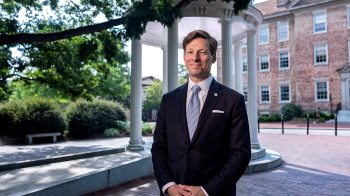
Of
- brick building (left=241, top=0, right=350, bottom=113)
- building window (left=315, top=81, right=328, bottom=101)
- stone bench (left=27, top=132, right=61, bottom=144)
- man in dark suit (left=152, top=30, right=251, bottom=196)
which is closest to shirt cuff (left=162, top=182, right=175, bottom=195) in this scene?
man in dark suit (left=152, top=30, right=251, bottom=196)

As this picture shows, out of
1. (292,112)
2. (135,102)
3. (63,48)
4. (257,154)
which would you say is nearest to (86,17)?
(63,48)

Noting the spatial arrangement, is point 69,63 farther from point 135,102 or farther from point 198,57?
point 198,57

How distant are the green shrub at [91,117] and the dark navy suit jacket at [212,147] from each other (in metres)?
16.6

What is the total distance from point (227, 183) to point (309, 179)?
636 cm

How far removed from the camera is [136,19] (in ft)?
25.0

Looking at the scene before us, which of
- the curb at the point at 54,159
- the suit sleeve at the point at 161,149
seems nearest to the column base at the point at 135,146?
the curb at the point at 54,159

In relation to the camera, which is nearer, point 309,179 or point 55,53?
point 309,179

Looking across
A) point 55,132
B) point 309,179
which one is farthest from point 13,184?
point 55,132

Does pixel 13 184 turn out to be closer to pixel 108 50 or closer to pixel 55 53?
pixel 108 50

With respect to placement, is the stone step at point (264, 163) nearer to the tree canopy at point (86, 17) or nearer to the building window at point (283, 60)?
the tree canopy at point (86, 17)

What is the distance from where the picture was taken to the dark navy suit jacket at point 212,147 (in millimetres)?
2330

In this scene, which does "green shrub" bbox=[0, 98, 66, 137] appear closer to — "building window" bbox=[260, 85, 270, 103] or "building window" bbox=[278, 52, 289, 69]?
"building window" bbox=[260, 85, 270, 103]

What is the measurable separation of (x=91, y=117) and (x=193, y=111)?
55.7ft

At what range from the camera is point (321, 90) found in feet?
111
